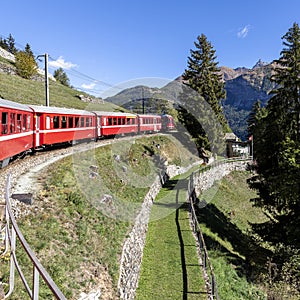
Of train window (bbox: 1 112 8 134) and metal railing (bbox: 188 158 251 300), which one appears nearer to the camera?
metal railing (bbox: 188 158 251 300)

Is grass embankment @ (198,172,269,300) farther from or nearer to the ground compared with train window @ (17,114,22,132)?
nearer to the ground

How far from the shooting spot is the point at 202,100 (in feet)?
119

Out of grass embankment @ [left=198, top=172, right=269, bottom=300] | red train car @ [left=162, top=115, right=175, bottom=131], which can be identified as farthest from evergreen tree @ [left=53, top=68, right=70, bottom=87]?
grass embankment @ [left=198, top=172, right=269, bottom=300]

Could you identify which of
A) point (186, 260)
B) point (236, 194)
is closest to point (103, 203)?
point (186, 260)

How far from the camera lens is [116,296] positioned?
8.51 meters

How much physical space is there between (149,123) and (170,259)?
2919cm

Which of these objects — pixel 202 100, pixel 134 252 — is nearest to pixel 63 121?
pixel 134 252

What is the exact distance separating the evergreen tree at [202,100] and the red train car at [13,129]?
890 inches

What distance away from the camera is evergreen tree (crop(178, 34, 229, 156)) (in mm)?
35656

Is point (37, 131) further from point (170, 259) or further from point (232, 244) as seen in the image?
point (232, 244)

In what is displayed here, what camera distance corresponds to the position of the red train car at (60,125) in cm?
1830

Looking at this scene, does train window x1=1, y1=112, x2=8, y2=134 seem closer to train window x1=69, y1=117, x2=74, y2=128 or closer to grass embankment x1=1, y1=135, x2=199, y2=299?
grass embankment x1=1, y1=135, x2=199, y2=299

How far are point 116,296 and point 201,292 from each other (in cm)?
432

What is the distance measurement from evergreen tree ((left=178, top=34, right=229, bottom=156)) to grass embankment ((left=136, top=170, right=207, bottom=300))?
15.8 meters
